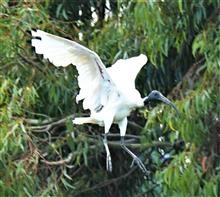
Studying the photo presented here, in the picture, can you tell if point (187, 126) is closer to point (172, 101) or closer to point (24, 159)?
point (172, 101)

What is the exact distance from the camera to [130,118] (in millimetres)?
5805

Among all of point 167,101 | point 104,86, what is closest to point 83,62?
point 104,86

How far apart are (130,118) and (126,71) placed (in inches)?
39.7

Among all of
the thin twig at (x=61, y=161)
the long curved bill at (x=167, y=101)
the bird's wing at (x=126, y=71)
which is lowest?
the thin twig at (x=61, y=161)

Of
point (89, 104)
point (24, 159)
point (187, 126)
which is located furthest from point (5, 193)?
point (187, 126)

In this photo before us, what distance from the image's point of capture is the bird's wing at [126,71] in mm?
4711

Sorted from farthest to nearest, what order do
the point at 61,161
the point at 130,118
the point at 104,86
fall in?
1. the point at 130,118
2. the point at 61,161
3. the point at 104,86

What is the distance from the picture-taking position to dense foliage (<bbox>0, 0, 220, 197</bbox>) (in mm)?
4906

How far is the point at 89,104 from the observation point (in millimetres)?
4773

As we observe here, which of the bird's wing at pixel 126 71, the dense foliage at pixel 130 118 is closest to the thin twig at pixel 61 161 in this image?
the dense foliage at pixel 130 118

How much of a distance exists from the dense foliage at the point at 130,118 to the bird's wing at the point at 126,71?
0.47ft

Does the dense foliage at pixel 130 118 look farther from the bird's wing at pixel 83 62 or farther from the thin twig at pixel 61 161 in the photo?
the bird's wing at pixel 83 62

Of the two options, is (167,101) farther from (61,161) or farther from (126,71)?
(61,161)

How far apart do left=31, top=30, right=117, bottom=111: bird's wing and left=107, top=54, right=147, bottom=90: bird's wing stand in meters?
0.06
